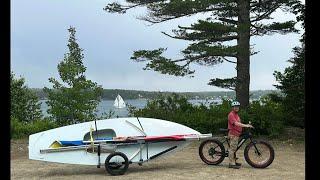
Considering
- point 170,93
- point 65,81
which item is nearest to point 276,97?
point 170,93

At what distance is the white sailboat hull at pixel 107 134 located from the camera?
8.55 m

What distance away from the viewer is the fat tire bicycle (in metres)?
8.70

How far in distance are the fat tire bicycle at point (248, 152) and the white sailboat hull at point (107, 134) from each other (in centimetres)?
49

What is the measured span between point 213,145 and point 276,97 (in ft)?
21.1

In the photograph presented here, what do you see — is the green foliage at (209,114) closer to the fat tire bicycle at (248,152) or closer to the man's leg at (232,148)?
the fat tire bicycle at (248,152)

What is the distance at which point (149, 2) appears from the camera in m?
15.8

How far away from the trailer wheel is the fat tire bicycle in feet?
5.20

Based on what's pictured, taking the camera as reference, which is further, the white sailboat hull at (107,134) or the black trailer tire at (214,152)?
the black trailer tire at (214,152)

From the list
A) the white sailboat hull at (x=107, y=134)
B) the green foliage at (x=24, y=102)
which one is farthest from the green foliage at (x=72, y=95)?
the white sailboat hull at (x=107, y=134)

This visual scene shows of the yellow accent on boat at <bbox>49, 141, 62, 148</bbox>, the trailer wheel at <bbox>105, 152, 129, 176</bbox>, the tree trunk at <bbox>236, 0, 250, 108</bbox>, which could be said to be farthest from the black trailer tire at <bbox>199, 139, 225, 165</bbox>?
the tree trunk at <bbox>236, 0, 250, 108</bbox>

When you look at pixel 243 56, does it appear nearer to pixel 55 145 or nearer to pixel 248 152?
pixel 248 152

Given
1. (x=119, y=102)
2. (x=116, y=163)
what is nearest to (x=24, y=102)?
(x=119, y=102)
